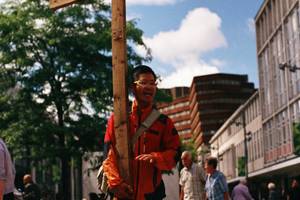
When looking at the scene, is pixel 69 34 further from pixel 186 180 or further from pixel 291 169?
pixel 291 169

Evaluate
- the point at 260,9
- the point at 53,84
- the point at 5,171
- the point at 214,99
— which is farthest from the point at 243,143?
the point at 5,171

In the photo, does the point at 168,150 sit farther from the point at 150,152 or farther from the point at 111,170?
the point at 111,170

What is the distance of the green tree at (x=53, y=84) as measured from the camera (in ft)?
96.7

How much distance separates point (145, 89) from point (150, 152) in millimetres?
428

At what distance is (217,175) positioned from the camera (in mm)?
10180

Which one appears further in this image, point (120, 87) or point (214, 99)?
point (214, 99)

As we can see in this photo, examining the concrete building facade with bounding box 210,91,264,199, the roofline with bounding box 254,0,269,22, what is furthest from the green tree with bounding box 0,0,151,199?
the roofline with bounding box 254,0,269,22

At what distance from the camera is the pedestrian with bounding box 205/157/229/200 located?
10.1 meters

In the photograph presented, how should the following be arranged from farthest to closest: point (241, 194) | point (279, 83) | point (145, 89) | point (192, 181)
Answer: point (279, 83) < point (241, 194) < point (192, 181) < point (145, 89)

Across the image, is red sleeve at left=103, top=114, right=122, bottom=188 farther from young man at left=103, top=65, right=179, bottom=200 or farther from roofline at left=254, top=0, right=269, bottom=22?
roofline at left=254, top=0, right=269, bottom=22

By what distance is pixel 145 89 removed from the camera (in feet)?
14.8

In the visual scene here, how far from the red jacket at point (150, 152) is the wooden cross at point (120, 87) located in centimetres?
6

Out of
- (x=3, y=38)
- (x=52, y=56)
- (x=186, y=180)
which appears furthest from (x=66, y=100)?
(x=186, y=180)

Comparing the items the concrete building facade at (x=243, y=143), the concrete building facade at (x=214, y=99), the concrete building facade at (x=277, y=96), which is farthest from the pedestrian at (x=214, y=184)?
the concrete building facade at (x=214, y=99)
